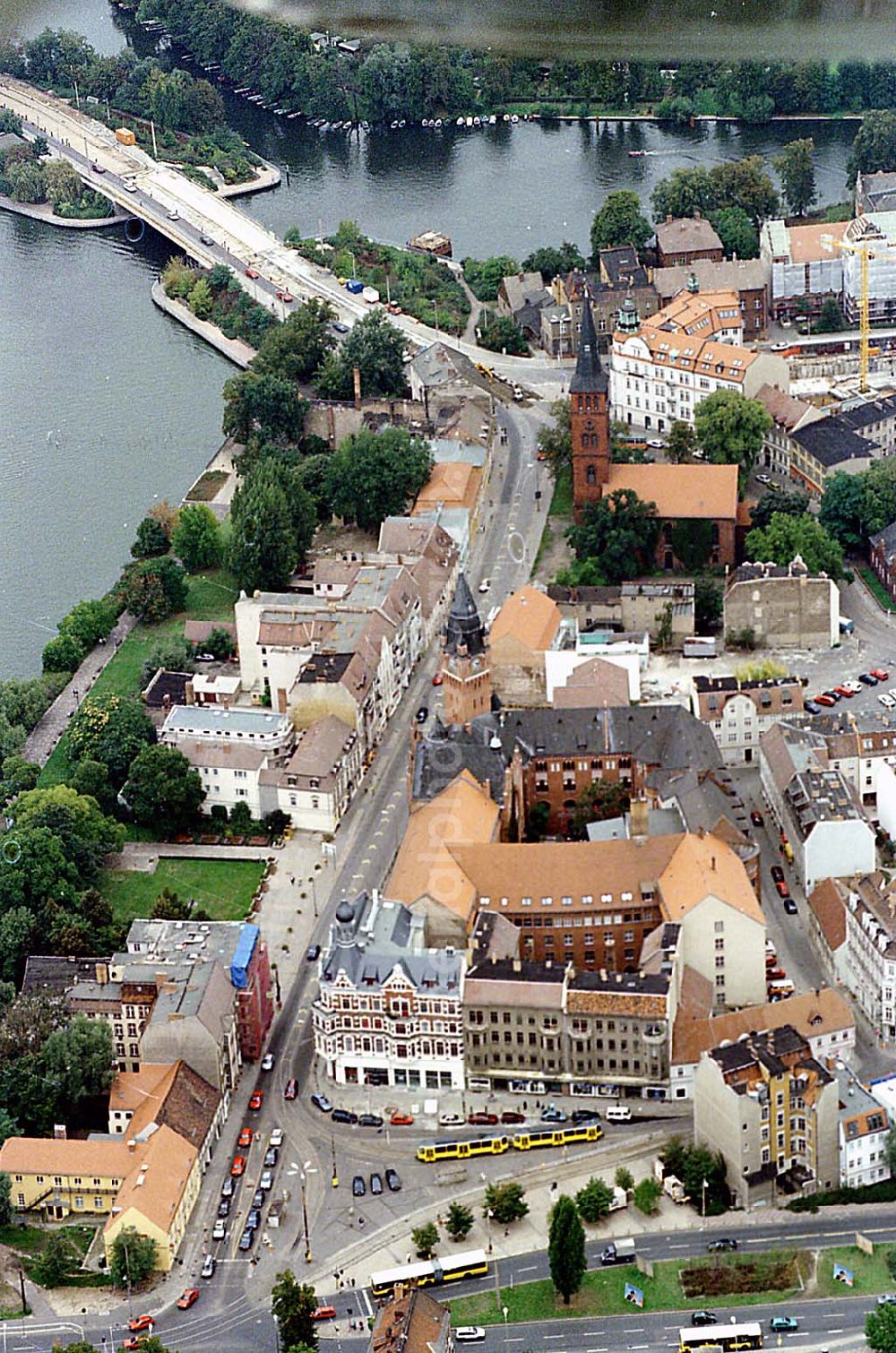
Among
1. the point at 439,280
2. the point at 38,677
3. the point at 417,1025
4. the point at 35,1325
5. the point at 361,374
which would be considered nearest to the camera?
the point at 35,1325

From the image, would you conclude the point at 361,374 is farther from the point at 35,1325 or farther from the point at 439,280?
the point at 35,1325

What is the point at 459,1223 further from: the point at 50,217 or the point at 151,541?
the point at 50,217

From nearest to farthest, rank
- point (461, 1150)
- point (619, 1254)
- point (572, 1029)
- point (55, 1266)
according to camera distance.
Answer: point (619, 1254) < point (55, 1266) < point (461, 1150) < point (572, 1029)

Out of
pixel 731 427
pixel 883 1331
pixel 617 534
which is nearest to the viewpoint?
pixel 883 1331

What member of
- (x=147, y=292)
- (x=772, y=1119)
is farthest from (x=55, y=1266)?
(x=147, y=292)

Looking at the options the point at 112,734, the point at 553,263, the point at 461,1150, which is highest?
the point at 553,263

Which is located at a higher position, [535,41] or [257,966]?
[535,41]

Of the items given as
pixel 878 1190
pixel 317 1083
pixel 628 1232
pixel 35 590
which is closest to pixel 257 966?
pixel 317 1083

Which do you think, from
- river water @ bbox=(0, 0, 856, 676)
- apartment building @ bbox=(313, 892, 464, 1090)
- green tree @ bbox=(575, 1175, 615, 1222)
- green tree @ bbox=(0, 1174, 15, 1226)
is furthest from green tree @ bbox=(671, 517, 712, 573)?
green tree @ bbox=(0, 1174, 15, 1226)
